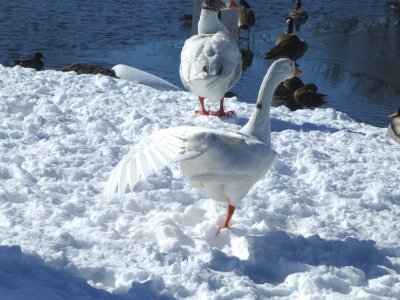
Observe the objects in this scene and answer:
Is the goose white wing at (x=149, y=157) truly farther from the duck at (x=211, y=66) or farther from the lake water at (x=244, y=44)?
the lake water at (x=244, y=44)

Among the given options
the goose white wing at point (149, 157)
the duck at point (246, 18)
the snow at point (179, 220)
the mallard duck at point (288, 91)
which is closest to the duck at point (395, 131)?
the snow at point (179, 220)

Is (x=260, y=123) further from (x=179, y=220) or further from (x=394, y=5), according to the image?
(x=394, y=5)

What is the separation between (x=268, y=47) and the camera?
18.5m

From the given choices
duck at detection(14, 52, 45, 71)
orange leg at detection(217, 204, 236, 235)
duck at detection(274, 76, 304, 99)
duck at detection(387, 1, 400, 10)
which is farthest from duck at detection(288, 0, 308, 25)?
orange leg at detection(217, 204, 236, 235)

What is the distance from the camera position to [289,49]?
52.6 feet

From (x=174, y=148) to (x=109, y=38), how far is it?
1324 cm

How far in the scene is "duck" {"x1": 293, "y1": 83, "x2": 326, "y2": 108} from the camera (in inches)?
527

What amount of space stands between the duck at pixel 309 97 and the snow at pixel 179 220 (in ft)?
15.2

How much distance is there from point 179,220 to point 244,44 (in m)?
13.7

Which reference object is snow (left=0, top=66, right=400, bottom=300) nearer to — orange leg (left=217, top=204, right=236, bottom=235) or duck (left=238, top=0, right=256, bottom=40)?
orange leg (left=217, top=204, right=236, bottom=235)

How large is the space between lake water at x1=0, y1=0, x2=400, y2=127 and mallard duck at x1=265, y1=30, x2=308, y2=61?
278 millimetres

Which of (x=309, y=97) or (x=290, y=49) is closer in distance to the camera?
(x=309, y=97)

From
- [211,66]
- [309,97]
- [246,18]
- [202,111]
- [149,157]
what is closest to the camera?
[149,157]

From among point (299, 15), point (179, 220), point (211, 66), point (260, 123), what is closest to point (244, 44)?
point (299, 15)
